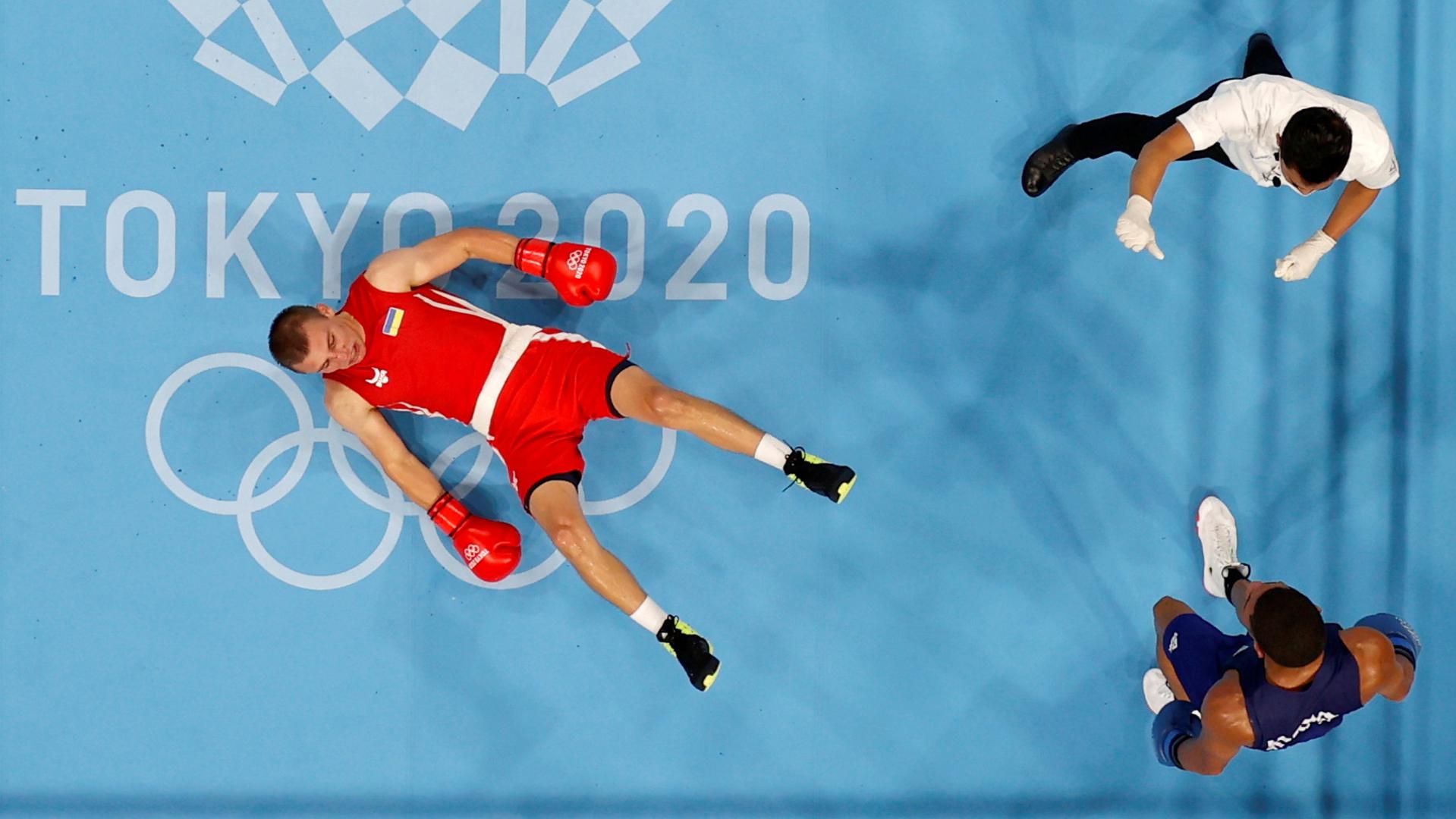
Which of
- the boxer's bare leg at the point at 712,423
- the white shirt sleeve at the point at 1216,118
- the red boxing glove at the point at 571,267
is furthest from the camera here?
the red boxing glove at the point at 571,267

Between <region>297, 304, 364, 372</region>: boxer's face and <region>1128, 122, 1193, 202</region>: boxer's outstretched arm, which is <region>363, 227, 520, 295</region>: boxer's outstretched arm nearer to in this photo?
<region>297, 304, 364, 372</region>: boxer's face

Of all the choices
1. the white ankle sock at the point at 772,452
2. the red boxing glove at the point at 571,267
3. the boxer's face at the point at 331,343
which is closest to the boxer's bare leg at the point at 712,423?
the white ankle sock at the point at 772,452

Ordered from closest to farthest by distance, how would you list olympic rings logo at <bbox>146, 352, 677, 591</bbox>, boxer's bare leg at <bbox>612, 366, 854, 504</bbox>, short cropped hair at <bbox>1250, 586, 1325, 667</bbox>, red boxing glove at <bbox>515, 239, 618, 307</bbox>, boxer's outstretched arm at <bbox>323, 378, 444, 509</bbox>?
short cropped hair at <bbox>1250, 586, 1325, 667</bbox>, boxer's bare leg at <bbox>612, 366, 854, 504</bbox>, red boxing glove at <bbox>515, 239, 618, 307</bbox>, boxer's outstretched arm at <bbox>323, 378, 444, 509</bbox>, olympic rings logo at <bbox>146, 352, 677, 591</bbox>

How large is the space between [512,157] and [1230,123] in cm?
279

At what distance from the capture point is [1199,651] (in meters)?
3.84

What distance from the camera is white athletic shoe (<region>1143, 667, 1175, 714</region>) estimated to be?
4.23 metres

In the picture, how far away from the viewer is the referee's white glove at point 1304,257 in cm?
391

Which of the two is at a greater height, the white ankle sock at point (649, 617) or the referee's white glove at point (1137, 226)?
the referee's white glove at point (1137, 226)

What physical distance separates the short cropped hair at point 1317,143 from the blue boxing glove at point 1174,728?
1987mm

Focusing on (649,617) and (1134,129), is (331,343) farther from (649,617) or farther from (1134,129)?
(1134,129)

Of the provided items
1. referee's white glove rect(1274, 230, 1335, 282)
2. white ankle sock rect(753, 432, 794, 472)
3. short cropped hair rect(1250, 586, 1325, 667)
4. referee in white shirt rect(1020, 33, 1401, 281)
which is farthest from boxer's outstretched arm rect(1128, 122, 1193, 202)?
white ankle sock rect(753, 432, 794, 472)

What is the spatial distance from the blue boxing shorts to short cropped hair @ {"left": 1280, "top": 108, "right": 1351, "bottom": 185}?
5.49 feet

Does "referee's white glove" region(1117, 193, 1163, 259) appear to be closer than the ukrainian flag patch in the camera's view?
Yes

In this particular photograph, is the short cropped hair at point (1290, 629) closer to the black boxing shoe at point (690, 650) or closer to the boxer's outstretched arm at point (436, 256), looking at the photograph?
the black boxing shoe at point (690, 650)
